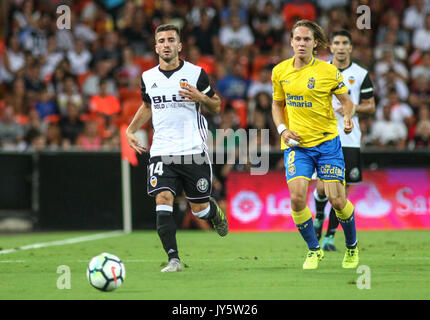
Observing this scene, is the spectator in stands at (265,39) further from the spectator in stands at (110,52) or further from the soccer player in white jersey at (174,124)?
the soccer player in white jersey at (174,124)

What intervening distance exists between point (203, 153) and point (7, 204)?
7.64m

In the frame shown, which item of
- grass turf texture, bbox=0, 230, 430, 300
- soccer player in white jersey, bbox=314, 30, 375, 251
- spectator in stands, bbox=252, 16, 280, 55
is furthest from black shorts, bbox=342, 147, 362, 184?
spectator in stands, bbox=252, 16, 280, 55

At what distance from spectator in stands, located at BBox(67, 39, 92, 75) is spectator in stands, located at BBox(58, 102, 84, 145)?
7.14 feet

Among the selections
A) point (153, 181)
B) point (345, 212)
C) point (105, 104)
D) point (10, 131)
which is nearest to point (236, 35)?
point (105, 104)

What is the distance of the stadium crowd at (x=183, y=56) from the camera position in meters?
16.6

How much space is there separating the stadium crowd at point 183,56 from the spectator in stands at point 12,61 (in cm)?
2

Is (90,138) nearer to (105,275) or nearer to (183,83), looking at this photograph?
(183,83)

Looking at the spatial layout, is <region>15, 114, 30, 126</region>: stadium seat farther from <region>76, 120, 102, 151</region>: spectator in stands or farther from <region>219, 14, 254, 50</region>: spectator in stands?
<region>219, 14, 254, 50</region>: spectator in stands

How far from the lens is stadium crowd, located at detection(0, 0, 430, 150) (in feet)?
54.6

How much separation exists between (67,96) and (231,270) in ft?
33.7

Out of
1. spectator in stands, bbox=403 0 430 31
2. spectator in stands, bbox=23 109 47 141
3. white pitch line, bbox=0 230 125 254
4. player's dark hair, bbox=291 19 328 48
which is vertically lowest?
white pitch line, bbox=0 230 125 254

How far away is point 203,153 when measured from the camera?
29.9 feet

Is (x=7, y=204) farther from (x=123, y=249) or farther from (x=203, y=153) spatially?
(x=203, y=153)

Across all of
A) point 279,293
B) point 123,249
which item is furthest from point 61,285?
point 123,249
